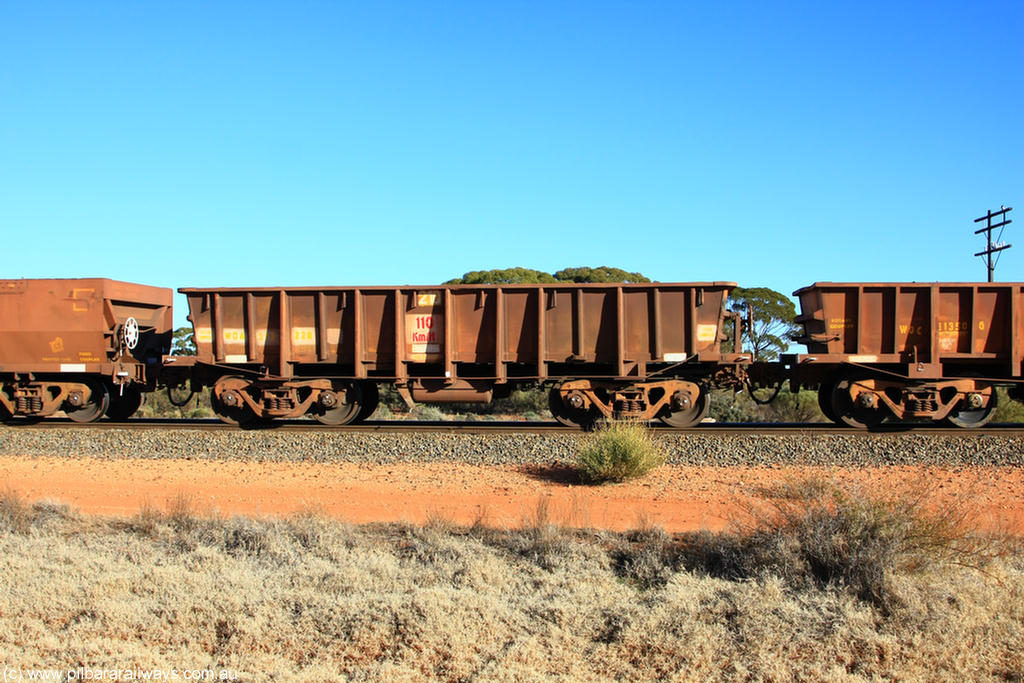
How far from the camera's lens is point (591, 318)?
13516 mm

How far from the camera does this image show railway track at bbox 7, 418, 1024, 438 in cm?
1246

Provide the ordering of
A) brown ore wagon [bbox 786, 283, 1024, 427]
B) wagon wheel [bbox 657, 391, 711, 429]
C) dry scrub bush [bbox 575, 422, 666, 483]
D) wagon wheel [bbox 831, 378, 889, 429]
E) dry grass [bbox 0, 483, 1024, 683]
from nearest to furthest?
dry grass [bbox 0, 483, 1024, 683] < dry scrub bush [bbox 575, 422, 666, 483] < brown ore wagon [bbox 786, 283, 1024, 427] < wagon wheel [bbox 831, 378, 889, 429] < wagon wheel [bbox 657, 391, 711, 429]

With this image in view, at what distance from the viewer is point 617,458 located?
10125mm

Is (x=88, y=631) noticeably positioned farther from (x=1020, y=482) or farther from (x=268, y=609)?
(x=1020, y=482)

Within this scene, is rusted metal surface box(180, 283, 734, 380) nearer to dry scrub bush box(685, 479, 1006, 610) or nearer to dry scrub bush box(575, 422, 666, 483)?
dry scrub bush box(575, 422, 666, 483)

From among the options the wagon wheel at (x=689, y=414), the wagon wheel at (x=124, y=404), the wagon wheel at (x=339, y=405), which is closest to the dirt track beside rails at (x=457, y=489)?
the wagon wheel at (x=339, y=405)

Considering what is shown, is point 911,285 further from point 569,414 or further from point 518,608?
point 518,608

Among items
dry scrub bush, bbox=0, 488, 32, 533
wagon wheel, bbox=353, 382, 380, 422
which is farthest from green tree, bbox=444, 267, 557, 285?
dry scrub bush, bbox=0, 488, 32, 533

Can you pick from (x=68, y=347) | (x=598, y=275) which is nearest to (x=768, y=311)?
(x=598, y=275)

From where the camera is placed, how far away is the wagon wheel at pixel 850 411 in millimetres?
13227

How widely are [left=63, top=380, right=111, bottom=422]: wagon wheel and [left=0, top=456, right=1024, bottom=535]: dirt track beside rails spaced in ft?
9.25

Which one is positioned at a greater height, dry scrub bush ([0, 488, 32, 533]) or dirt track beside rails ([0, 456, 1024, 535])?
dry scrub bush ([0, 488, 32, 533])

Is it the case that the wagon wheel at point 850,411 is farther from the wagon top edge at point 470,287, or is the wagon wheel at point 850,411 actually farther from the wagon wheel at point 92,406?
the wagon wheel at point 92,406

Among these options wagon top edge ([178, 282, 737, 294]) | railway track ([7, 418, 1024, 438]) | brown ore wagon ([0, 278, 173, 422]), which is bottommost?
railway track ([7, 418, 1024, 438])
